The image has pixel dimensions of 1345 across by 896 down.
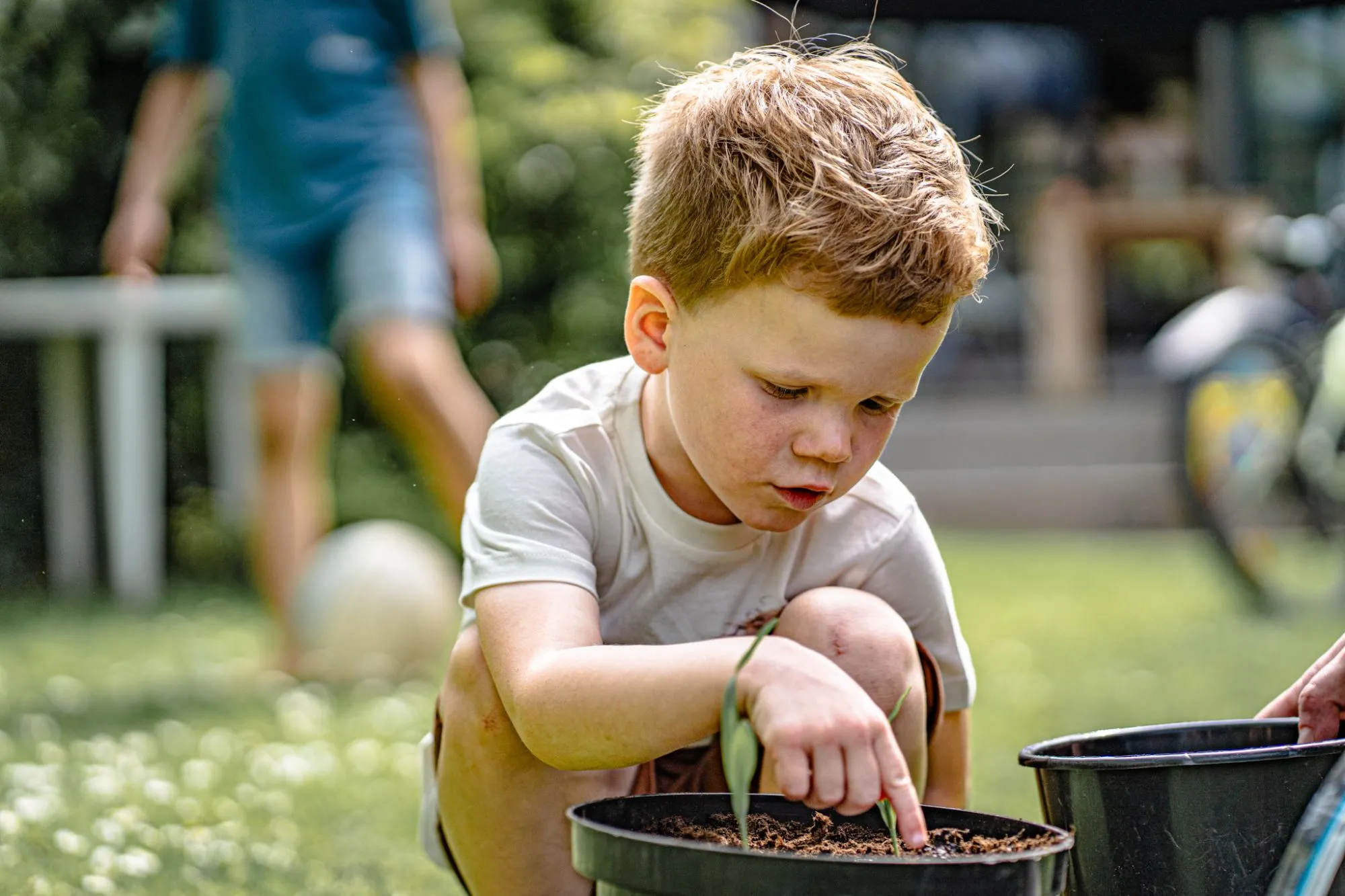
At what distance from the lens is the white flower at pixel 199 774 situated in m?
2.68

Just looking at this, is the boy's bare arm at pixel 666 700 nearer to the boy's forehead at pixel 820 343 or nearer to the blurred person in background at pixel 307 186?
the boy's forehead at pixel 820 343

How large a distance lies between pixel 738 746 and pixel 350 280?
2770 mm

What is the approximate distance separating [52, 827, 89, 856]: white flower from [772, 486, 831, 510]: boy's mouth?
1210mm

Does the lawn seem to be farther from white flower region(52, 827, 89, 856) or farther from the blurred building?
the blurred building

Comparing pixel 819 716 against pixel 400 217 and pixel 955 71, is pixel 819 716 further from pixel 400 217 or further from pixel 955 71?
pixel 955 71

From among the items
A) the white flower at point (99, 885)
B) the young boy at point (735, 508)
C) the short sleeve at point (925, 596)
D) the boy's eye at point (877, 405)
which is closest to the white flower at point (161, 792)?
the white flower at point (99, 885)

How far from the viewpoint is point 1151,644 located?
4.11 metres

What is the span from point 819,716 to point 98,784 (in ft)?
6.04

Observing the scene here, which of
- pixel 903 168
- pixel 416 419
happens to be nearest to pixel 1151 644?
pixel 416 419

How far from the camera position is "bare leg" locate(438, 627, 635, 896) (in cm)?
149

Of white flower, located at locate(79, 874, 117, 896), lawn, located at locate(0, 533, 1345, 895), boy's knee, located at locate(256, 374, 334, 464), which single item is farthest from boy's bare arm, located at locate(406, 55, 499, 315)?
white flower, located at locate(79, 874, 117, 896)

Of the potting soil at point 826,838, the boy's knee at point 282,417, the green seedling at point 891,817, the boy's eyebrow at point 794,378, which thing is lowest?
the boy's knee at point 282,417

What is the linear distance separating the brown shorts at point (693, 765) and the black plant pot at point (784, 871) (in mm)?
451

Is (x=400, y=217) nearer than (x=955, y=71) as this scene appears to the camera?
Yes
